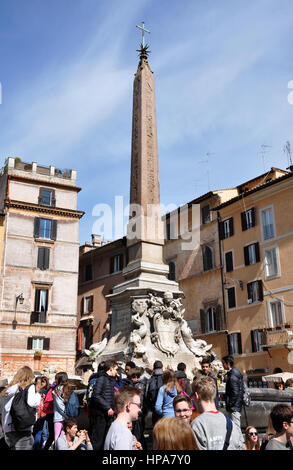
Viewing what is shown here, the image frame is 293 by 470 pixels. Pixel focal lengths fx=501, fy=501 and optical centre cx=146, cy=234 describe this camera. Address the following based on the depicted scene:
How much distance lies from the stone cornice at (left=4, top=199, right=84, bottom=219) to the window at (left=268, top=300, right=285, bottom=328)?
14.5 meters

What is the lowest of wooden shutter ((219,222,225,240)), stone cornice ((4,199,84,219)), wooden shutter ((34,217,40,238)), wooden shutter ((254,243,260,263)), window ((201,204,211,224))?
wooden shutter ((254,243,260,263))

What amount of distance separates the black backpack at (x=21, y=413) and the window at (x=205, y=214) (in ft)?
90.6

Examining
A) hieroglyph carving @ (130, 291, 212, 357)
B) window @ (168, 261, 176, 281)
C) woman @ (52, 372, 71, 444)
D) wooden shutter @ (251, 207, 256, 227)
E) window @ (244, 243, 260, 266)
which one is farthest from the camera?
window @ (168, 261, 176, 281)

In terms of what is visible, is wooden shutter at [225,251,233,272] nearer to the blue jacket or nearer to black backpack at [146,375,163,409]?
black backpack at [146,375,163,409]

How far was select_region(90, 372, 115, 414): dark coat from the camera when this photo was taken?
235 inches

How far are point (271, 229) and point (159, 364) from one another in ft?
71.5

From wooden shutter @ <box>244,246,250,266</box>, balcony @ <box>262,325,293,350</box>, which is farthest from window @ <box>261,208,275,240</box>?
balcony @ <box>262,325,293,350</box>

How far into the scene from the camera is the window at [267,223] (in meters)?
27.7

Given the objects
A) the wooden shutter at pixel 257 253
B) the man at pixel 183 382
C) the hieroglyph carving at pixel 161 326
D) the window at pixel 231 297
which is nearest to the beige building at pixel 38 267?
the window at pixel 231 297

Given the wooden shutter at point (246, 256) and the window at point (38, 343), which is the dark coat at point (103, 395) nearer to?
the wooden shutter at point (246, 256)

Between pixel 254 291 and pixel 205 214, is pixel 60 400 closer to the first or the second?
pixel 254 291

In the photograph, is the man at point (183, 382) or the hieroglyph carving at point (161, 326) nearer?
the man at point (183, 382)

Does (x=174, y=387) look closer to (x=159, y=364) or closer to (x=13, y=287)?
(x=159, y=364)

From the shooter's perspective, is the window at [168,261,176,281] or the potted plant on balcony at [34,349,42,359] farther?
the window at [168,261,176,281]
